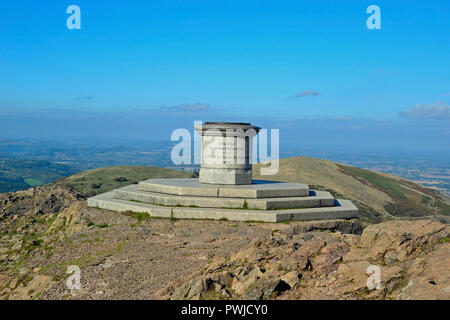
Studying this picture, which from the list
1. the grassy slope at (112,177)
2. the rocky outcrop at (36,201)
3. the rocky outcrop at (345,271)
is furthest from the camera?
the grassy slope at (112,177)

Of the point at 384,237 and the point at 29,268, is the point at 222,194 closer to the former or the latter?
the point at 29,268

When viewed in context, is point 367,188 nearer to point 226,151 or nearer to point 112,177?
point 112,177

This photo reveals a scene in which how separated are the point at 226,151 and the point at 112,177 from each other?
24292 mm

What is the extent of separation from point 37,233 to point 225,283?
12035mm

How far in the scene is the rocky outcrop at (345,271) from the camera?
5832 mm

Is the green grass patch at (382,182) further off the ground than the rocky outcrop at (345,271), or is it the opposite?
the rocky outcrop at (345,271)

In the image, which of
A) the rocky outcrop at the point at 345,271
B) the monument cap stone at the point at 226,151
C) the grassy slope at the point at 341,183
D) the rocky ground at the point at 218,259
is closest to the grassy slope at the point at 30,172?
the grassy slope at the point at 341,183

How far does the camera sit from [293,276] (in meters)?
6.62

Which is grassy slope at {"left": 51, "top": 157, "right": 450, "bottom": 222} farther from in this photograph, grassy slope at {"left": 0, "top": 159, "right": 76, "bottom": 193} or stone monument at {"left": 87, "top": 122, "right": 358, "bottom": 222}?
grassy slope at {"left": 0, "top": 159, "right": 76, "bottom": 193}

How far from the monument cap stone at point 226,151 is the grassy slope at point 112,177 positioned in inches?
717

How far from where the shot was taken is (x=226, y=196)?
15.5 m

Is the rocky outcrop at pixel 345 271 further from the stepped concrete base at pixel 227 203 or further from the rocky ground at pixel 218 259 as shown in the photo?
the stepped concrete base at pixel 227 203
